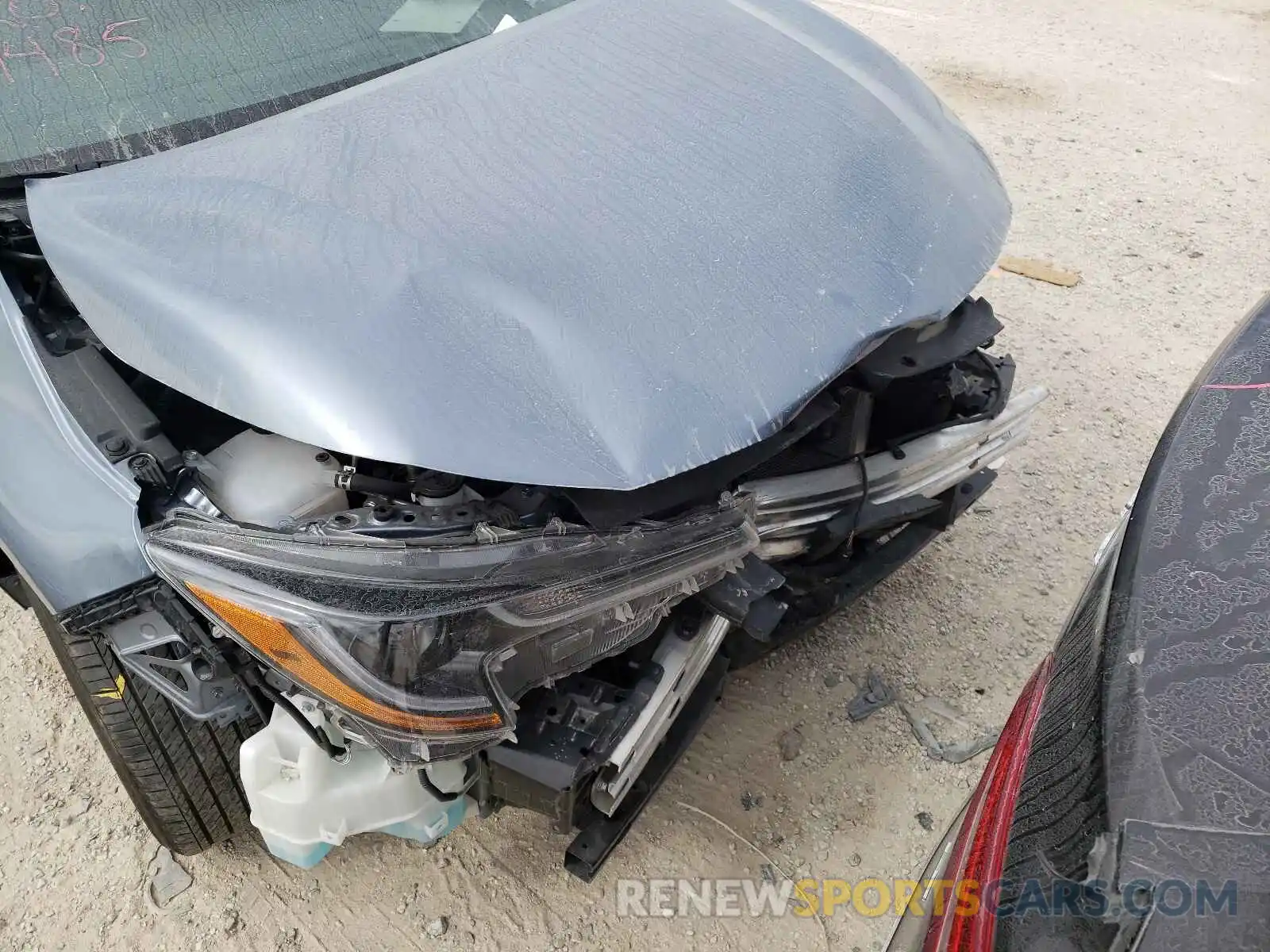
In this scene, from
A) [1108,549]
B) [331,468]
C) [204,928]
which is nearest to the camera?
[1108,549]

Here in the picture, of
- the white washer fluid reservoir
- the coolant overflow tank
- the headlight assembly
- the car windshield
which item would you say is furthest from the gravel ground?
the car windshield

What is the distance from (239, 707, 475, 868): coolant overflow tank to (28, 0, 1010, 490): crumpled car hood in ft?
1.89

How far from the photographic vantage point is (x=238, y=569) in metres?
1.21

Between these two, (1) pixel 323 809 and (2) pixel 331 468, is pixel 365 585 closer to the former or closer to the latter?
(2) pixel 331 468

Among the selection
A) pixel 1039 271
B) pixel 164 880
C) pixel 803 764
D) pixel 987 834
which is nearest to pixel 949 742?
pixel 803 764

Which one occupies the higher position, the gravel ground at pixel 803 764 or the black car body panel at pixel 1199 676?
the black car body panel at pixel 1199 676

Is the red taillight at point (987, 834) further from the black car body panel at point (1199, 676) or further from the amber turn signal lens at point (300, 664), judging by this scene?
the amber turn signal lens at point (300, 664)

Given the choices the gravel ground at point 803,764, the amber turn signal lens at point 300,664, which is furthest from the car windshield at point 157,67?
the gravel ground at point 803,764

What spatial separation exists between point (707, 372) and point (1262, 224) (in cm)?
435

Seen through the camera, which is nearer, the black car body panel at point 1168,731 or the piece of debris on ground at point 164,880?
the black car body panel at point 1168,731

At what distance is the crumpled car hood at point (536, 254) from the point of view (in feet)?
4.05

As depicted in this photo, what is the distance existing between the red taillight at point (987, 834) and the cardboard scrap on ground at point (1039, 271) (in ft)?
10.2

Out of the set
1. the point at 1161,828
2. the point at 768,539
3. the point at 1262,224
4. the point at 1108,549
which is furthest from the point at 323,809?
the point at 1262,224

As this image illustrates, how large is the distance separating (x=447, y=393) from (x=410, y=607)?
30cm
